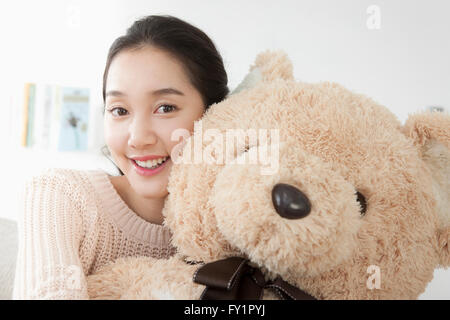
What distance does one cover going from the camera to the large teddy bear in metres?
0.54

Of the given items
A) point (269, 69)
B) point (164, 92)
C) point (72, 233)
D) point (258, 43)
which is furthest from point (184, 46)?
point (258, 43)

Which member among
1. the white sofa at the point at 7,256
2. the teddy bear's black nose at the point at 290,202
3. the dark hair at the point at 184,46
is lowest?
the white sofa at the point at 7,256

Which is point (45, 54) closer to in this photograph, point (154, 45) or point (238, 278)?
point (154, 45)

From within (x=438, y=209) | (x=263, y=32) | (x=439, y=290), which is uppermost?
(x=263, y=32)

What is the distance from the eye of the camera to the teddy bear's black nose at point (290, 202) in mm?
510

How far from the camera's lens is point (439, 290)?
1118 mm

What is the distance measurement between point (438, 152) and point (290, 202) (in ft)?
1.12

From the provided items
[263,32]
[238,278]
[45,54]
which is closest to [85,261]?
[238,278]

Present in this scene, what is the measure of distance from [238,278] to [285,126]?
251mm

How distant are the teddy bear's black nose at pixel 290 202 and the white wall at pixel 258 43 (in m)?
0.83

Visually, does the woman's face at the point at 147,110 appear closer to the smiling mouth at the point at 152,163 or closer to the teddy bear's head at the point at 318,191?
the smiling mouth at the point at 152,163

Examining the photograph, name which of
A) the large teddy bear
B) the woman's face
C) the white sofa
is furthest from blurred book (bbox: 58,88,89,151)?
the large teddy bear

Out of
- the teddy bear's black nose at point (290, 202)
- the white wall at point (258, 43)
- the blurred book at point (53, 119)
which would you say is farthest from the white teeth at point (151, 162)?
the blurred book at point (53, 119)

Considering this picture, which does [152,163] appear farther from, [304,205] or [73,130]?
[73,130]
